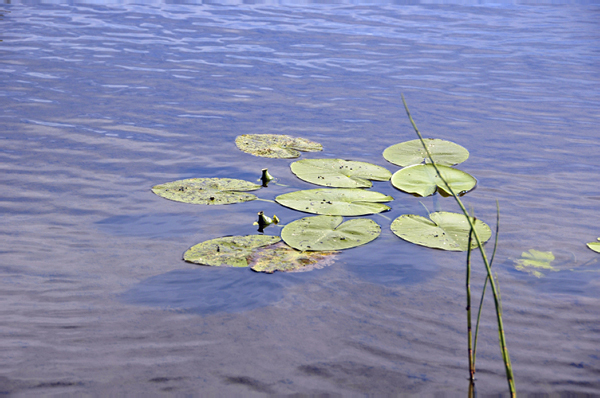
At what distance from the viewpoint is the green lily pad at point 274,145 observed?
361cm

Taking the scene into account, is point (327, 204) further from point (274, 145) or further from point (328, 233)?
point (274, 145)

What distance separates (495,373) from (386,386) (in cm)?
39

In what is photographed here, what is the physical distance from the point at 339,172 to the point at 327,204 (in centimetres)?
46

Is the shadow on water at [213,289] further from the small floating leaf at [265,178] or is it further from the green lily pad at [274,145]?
the green lily pad at [274,145]

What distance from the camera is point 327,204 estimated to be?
2.78 metres

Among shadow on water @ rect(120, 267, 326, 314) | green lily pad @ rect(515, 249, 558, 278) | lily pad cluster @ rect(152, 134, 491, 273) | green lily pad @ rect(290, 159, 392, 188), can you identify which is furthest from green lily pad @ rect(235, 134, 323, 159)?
green lily pad @ rect(515, 249, 558, 278)

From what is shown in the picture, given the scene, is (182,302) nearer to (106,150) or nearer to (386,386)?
(386,386)

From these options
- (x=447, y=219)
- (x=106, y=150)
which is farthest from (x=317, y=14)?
(x=447, y=219)

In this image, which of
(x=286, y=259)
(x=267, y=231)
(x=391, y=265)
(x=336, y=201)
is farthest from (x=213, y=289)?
(x=336, y=201)

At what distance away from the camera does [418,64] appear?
22.7 feet

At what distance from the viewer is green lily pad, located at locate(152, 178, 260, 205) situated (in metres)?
2.88

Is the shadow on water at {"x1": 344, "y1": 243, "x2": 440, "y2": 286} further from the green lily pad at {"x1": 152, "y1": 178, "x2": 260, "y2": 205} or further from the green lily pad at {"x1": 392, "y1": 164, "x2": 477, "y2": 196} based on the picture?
the green lily pad at {"x1": 152, "y1": 178, "x2": 260, "y2": 205}

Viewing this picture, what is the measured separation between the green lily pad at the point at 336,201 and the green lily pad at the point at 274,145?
0.72m

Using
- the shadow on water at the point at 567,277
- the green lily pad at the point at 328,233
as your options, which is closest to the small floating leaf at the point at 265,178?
the green lily pad at the point at 328,233
